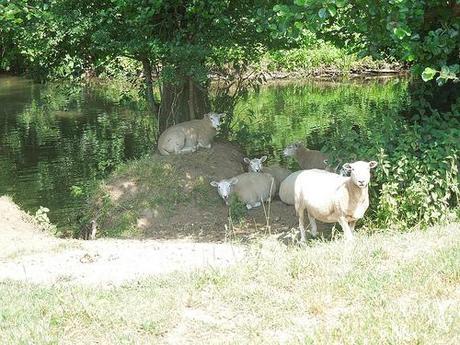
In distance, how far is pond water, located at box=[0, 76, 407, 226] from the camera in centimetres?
1706

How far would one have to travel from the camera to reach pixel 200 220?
1224 centimetres

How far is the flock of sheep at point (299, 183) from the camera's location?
9.24 metres

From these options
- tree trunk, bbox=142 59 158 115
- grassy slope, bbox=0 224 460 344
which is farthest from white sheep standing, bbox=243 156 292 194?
grassy slope, bbox=0 224 460 344

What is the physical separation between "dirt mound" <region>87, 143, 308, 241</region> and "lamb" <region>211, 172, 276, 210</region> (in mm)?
206

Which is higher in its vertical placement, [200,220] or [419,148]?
[419,148]

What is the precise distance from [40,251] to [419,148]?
543 centimetres

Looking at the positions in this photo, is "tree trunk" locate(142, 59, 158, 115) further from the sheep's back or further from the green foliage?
the sheep's back

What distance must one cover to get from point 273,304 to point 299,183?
4.07 meters

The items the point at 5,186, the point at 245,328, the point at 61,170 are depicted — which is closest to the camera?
the point at 245,328

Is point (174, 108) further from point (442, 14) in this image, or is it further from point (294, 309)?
point (294, 309)

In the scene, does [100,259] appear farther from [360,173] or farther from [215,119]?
[215,119]

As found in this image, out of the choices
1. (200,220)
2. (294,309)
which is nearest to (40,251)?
(200,220)

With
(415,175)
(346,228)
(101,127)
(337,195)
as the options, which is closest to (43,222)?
(337,195)

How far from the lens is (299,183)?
9.88 meters
